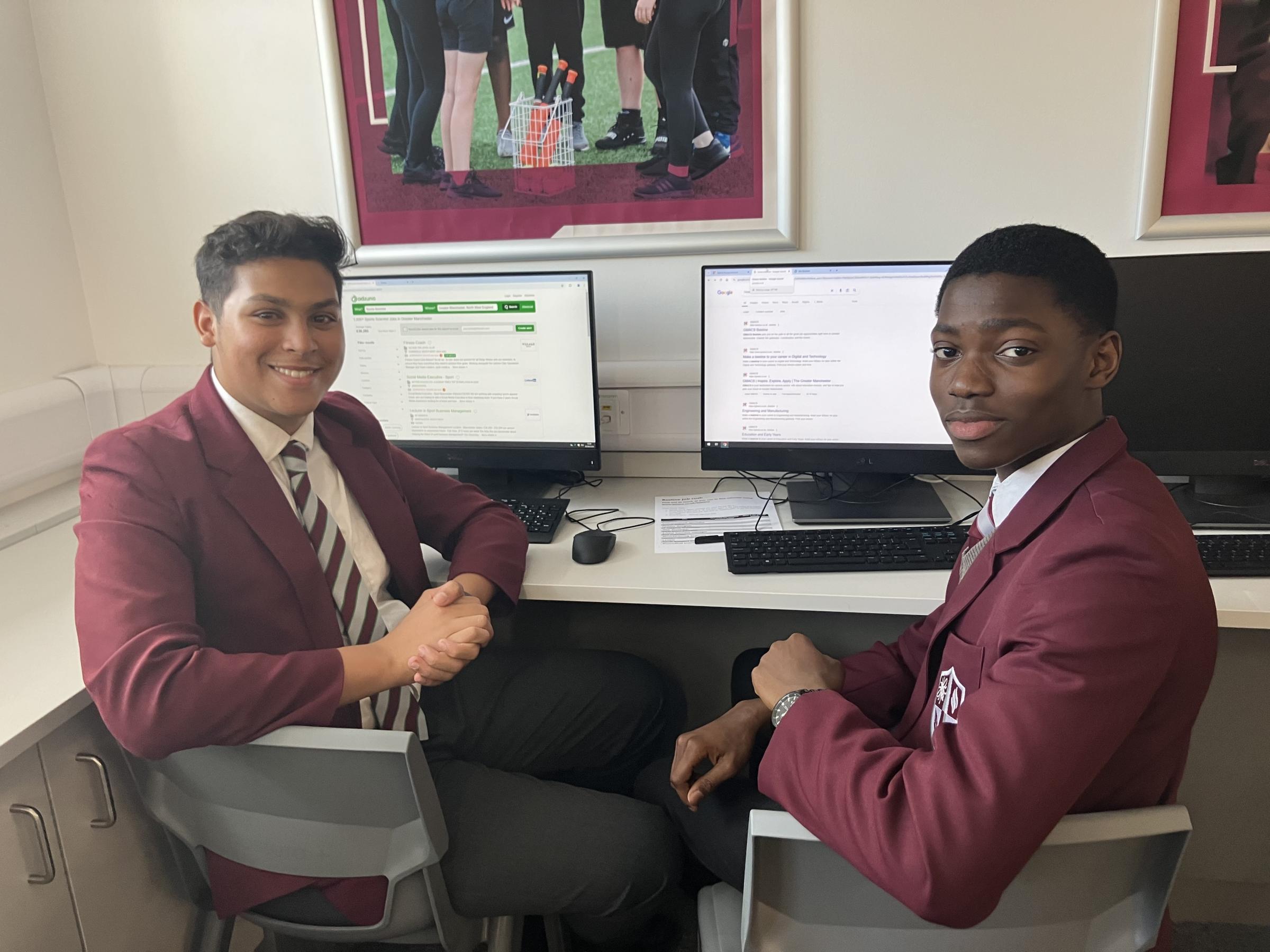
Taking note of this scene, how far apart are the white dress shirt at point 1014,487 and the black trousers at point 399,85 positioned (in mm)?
1540

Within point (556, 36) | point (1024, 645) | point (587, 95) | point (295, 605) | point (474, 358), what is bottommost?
point (295, 605)

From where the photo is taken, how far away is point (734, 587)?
143 cm

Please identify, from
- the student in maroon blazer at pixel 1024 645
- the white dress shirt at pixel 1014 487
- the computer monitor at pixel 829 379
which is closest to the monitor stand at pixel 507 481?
the computer monitor at pixel 829 379

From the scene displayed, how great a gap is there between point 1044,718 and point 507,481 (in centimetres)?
137

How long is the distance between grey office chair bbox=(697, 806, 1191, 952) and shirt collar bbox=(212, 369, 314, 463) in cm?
88

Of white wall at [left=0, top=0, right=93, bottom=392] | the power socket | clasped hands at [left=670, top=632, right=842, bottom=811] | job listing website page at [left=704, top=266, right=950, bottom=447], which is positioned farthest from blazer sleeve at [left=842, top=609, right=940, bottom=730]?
white wall at [left=0, top=0, right=93, bottom=392]

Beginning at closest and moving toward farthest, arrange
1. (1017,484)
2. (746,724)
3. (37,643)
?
(1017,484) → (746,724) → (37,643)

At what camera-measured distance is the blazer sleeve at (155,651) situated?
1.01 meters

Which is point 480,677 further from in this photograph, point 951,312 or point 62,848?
point 951,312

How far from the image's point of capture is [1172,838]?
75cm

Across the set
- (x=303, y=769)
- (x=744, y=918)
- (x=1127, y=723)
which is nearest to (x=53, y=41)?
(x=303, y=769)

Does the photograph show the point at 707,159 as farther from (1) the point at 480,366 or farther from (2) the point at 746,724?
(2) the point at 746,724

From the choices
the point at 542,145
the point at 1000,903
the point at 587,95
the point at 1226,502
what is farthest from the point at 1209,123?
the point at 1000,903

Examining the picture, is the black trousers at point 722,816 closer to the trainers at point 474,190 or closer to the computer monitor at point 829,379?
the computer monitor at point 829,379
